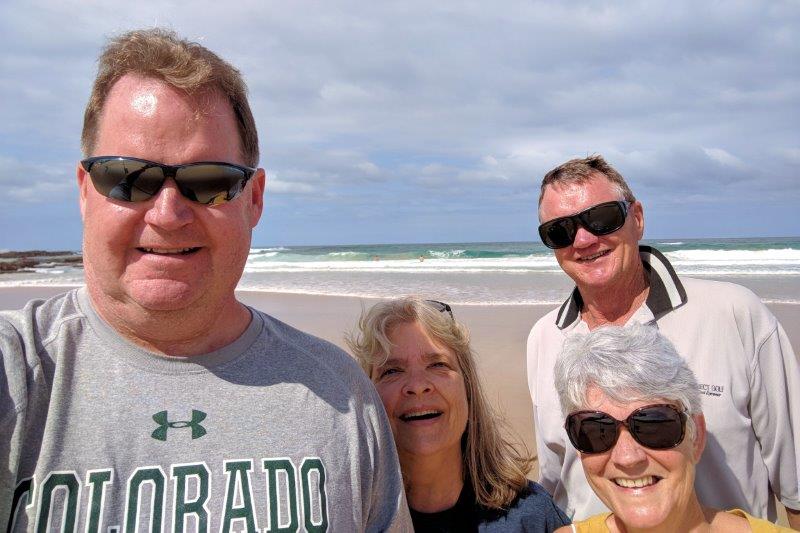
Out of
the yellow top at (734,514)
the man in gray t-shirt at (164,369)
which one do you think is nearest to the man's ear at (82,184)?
the man in gray t-shirt at (164,369)

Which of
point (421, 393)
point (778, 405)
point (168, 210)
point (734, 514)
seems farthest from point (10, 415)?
point (778, 405)

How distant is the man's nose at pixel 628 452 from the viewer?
7.45 feet

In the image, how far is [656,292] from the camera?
323 cm

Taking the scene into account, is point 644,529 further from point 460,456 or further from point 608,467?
point 460,456

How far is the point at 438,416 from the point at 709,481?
142 centimetres

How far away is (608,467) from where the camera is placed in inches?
92.7

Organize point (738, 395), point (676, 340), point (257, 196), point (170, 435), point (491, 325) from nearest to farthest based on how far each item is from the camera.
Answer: point (170, 435), point (257, 196), point (738, 395), point (676, 340), point (491, 325)

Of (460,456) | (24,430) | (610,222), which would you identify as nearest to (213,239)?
(24,430)

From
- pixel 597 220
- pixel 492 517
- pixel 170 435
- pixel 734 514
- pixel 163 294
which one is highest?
pixel 597 220

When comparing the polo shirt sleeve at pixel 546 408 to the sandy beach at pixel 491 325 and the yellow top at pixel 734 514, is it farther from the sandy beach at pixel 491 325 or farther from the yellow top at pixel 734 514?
the sandy beach at pixel 491 325

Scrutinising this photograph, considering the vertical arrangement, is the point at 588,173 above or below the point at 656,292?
above

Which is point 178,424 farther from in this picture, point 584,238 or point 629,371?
point 584,238

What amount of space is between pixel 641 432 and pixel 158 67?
7.15ft

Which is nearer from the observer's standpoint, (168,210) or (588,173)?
(168,210)
